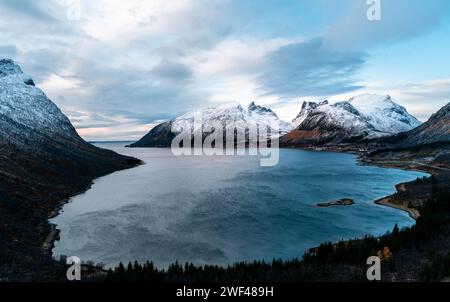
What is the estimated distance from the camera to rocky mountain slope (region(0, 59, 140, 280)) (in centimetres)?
4075

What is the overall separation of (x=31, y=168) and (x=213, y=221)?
166 feet

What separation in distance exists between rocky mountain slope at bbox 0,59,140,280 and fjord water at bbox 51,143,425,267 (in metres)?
4.00

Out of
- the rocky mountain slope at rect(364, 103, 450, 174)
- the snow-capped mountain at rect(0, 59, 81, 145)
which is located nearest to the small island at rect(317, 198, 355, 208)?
the rocky mountain slope at rect(364, 103, 450, 174)

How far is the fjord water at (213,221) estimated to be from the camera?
42844 mm

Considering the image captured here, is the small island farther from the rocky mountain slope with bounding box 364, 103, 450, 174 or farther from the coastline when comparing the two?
the rocky mountain slope with bounding box 364, 103, 450, 174

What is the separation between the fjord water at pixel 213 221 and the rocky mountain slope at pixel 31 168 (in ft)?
13.1

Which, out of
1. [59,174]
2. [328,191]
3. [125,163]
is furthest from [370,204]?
[125,163]

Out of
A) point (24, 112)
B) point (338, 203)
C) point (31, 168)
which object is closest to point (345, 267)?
point (338, 203)

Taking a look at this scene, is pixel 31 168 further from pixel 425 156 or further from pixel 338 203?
pixel 425 156

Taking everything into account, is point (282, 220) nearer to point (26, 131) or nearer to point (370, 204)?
point (370, 204)

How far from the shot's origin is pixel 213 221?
56.5 meters

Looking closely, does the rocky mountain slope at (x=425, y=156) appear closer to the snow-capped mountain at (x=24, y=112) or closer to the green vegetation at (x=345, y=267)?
the green vegetation at (x=345, y=267)

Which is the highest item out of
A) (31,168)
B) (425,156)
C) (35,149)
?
(35,149)

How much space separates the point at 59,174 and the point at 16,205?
1346 inches
